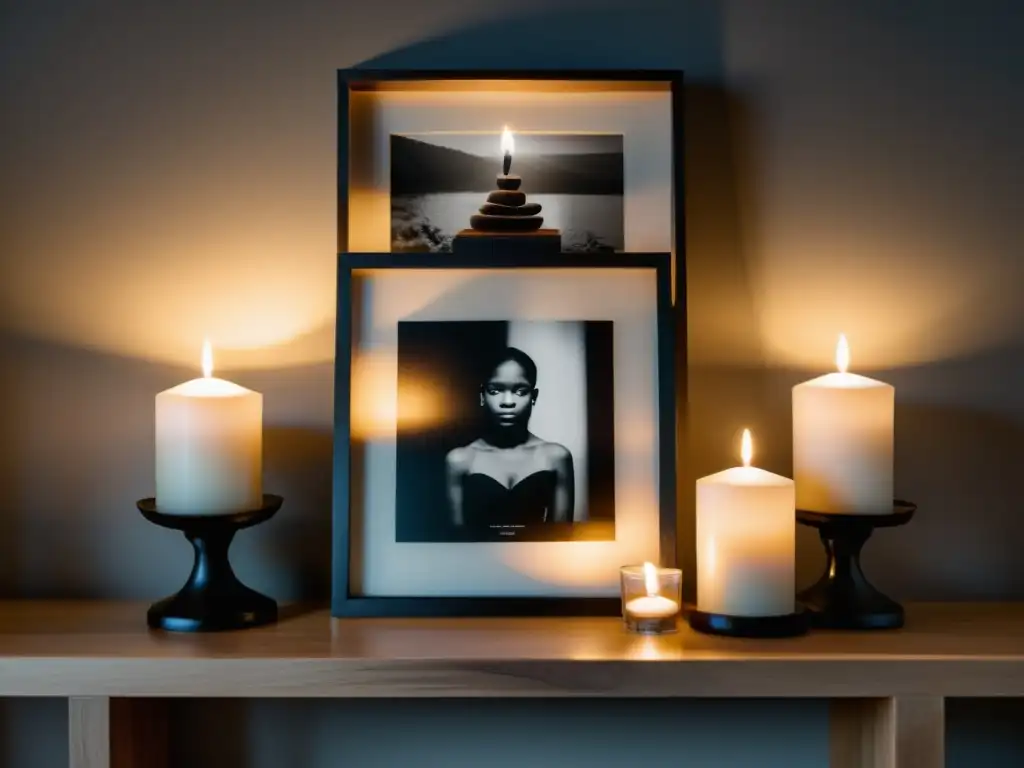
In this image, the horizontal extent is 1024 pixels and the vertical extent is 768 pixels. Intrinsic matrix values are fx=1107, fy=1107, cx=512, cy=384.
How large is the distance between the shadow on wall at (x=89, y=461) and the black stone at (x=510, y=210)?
11.1 inches

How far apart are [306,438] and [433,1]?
51cm

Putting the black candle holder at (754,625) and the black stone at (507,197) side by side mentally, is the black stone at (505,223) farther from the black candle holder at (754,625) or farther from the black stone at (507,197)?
the black candle holder at (754,625)

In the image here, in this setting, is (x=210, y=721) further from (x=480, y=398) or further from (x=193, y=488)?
(x=480, y=398)

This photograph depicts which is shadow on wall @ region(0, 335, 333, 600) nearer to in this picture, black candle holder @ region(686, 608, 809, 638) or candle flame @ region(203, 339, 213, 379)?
candle flame @ region(203, 339, 213, 379)

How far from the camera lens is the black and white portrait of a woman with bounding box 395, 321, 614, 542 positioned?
3.78 ft

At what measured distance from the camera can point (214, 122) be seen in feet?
4.10

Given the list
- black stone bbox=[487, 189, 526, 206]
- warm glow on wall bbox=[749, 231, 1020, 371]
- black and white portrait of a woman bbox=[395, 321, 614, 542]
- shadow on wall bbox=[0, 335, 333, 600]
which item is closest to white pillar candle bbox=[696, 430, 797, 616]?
black and white portrait of a woman bbox=[395, 321, 614, 542]

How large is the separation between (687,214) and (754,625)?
47 cm

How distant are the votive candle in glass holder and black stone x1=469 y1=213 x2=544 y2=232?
1.20 ft

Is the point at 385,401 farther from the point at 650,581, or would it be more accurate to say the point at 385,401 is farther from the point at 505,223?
the point at 650,581

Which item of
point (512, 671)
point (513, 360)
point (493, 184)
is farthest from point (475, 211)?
point (512, 671)

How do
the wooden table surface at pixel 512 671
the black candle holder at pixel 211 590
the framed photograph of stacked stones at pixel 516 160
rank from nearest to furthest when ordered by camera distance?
the wooden table surface at pixel 512 671
the black candle holder at pixel 211 590
the framed photograph of stacked stones at pixel 516 160

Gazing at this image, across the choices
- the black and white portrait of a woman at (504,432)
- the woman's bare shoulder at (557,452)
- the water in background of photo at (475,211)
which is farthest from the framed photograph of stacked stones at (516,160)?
the woman's bare shoulder at (557,452)

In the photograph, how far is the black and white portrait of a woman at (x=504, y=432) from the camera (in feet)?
3.78
